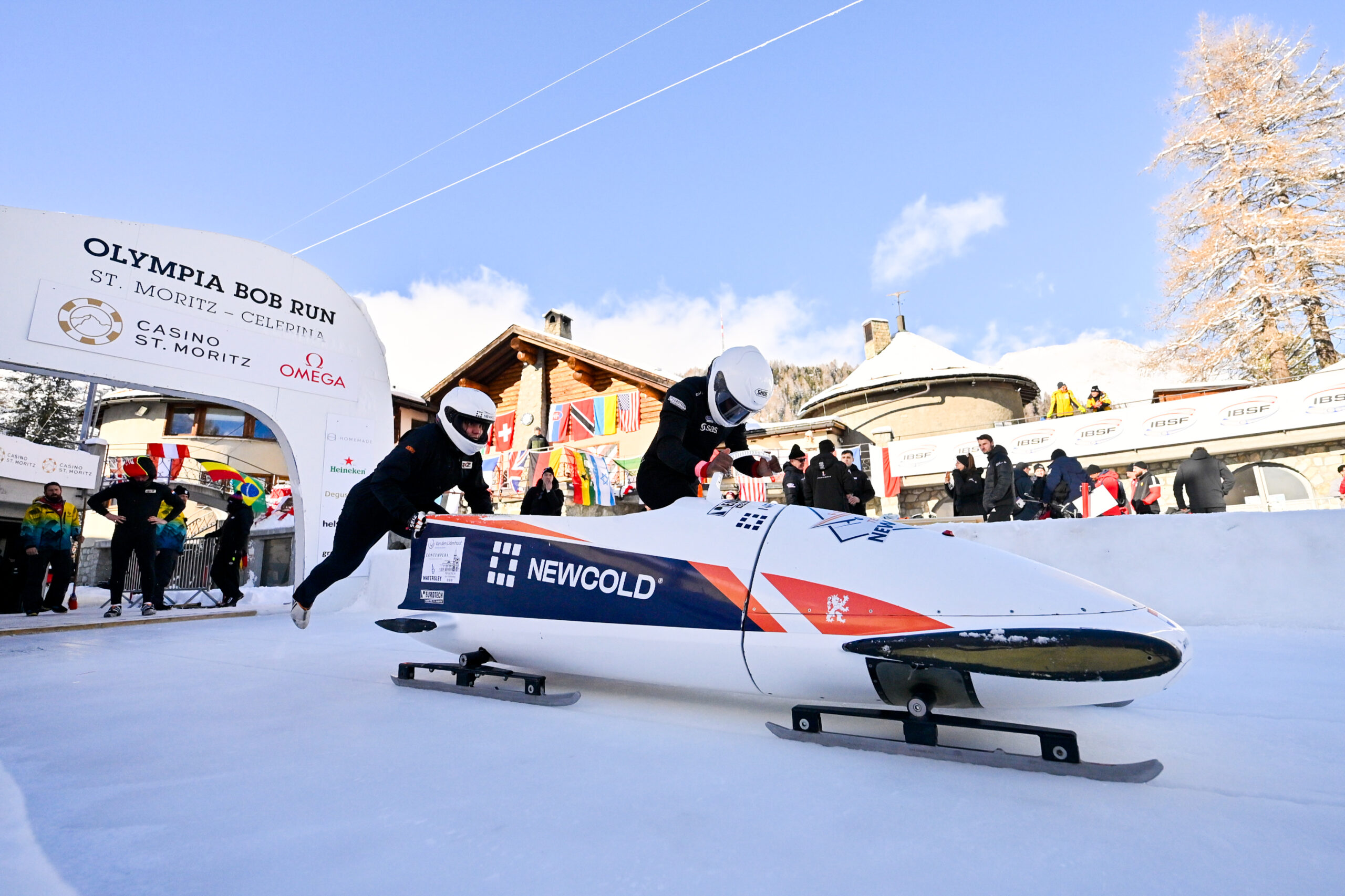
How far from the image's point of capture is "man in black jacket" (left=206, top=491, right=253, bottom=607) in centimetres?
665

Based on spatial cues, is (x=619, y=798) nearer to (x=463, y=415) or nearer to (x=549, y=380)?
(x=463, y=415)

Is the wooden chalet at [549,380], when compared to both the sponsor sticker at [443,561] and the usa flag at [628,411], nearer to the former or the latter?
the usa flag at [628,411]

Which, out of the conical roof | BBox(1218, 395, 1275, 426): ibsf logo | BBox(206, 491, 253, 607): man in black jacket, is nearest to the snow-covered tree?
the conical roof

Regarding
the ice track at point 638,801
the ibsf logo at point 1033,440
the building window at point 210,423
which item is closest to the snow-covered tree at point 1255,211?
the ibsf logo at point 1033,440

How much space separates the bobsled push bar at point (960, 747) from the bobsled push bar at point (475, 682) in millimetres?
825

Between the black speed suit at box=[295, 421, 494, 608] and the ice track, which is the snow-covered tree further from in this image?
the black speed suit at box=[295, 421, 494, 608]

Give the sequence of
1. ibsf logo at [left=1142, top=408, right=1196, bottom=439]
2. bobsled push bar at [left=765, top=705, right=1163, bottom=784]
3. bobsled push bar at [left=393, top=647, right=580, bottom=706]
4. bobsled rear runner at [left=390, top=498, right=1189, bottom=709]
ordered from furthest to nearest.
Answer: ibsf logo at [left=1142, top=408, right=1196, bottom=439], bobsled push bar at [left=393, top=647, right=580, bottom=706], bobsled rear runner at [left=390, top=498, right=1189, bottom=709], bobsled push bar at [left=765, top=705, right=1163, bottom=784]

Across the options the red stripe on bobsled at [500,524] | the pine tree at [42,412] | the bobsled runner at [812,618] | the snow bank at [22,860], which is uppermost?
the pine tree at [42,412]

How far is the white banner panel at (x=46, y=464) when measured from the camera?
7.49 m

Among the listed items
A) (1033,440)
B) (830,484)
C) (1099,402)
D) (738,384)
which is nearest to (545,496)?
(830,484)

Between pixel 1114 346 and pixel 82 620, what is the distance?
325 feet

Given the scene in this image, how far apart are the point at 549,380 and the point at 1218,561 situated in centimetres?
1365

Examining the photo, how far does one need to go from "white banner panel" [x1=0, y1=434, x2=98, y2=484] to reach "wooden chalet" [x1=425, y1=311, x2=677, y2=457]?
24.6 ft

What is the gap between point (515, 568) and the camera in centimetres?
245
